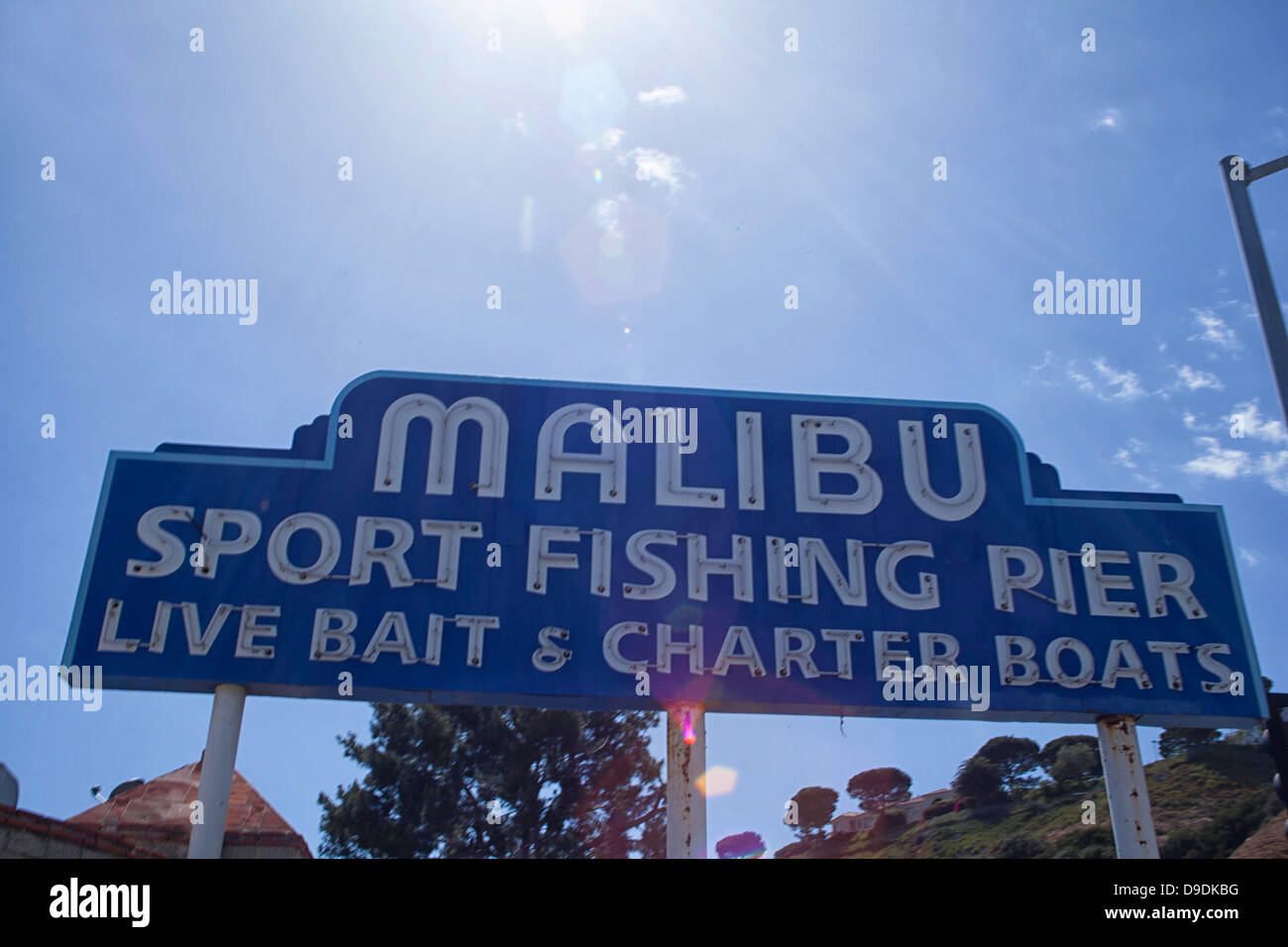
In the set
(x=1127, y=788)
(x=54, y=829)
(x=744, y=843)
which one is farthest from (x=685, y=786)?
(x=744, y=843)

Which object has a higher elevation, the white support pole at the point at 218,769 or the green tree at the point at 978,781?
the green tree at the point at 978,781

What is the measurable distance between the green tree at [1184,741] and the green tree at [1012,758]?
326 cm

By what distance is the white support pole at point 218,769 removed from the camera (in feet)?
29.5

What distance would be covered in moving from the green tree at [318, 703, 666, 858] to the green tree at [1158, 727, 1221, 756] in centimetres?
1425

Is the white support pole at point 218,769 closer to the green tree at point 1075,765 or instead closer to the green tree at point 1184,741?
the green tree at point 1075,765

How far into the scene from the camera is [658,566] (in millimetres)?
10227

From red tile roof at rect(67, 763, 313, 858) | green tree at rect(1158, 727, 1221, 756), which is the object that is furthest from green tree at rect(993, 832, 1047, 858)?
red tile roof at rect(67, 763, 313, 858)

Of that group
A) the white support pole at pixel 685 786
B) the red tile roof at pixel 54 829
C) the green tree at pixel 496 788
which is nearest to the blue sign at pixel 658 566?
the white support pole at pixel 685 786

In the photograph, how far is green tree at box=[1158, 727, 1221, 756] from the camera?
29.2 meters

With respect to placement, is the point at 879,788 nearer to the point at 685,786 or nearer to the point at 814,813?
the point at 814,813

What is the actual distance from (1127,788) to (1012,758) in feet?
73.4
